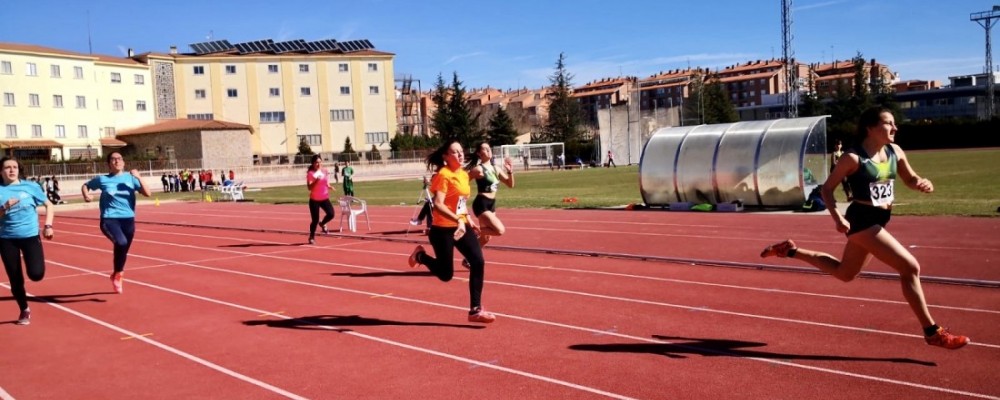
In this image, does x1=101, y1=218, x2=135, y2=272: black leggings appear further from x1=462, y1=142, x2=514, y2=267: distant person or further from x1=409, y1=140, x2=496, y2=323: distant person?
x1=409, y1=140, x2=496, y2=323: distant person

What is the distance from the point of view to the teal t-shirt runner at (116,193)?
10.0m

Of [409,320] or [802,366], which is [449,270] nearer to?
[409,320]

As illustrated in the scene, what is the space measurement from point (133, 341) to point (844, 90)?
93759 millimetres

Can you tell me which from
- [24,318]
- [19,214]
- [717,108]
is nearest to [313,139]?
[717,108]

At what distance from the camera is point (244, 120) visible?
8056 centimetres

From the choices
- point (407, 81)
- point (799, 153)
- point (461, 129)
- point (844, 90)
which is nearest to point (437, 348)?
point (799, 153)

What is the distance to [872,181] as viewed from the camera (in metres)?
5.95

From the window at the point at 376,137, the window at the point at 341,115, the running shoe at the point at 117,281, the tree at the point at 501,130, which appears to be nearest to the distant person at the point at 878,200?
the running shoe at the point at 117,281

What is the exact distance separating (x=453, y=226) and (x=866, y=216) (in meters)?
3.55

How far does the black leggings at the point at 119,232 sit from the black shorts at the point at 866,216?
8.28 m

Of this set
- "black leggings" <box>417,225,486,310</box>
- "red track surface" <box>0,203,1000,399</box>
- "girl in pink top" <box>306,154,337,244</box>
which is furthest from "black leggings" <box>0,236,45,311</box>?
"girl in pink top" <box>306,154,337,244</box>

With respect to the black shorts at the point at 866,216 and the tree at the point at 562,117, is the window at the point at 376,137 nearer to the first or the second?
the tree at the point at 562,117

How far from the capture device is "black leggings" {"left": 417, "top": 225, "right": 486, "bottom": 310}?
7660 millimetres

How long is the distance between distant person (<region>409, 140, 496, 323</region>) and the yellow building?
248 feet
